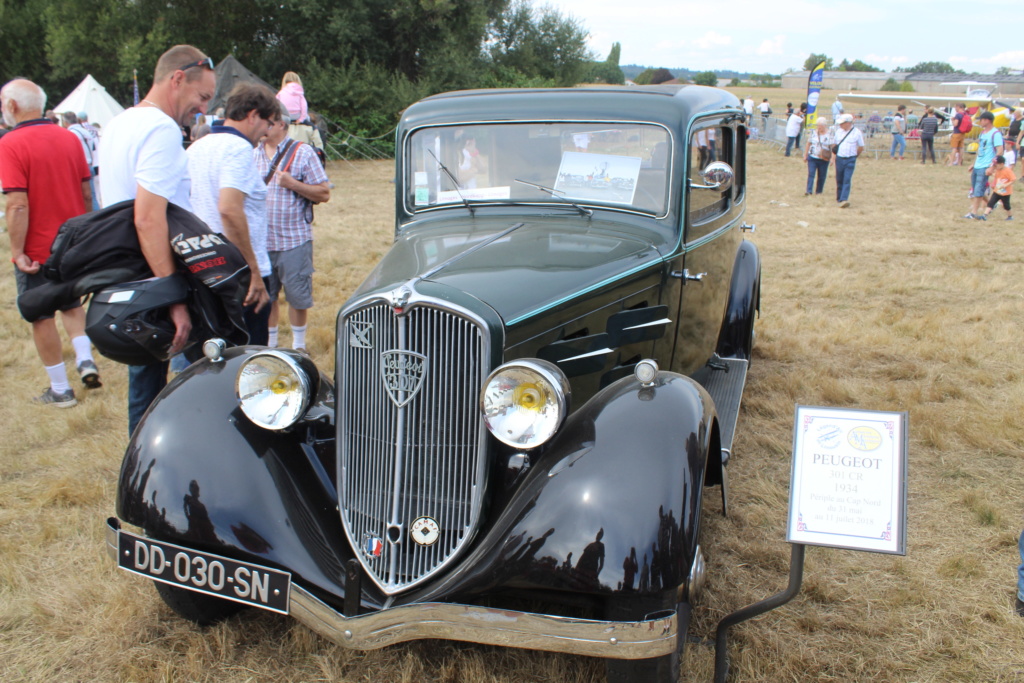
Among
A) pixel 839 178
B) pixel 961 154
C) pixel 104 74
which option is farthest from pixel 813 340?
pixel 104 74

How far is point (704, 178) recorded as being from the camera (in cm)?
366

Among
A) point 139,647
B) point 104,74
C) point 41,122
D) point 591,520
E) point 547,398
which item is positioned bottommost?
point 139,647

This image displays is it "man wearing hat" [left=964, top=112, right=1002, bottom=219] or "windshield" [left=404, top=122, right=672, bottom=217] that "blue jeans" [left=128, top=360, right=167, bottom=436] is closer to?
"windshield" [left=404, top=122, right=672, bottom=217]

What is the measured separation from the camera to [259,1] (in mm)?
23219

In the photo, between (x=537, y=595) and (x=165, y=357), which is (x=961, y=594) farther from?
(x=165, y=357)

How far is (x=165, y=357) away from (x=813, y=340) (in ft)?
16.2

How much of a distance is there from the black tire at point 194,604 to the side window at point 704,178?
2574mm

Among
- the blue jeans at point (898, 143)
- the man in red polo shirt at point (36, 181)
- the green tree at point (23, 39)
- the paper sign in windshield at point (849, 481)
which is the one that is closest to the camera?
the paper sign in windshield at point (849, 481)

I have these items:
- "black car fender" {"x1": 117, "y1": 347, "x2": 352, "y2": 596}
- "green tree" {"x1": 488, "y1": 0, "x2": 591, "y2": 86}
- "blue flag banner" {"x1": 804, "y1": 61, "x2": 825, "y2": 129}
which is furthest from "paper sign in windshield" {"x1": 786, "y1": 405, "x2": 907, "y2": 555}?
"green tree" {"x1": 488, "y1": 0, "x2": 591, "y2": 86}

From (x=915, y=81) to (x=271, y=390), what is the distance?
81.2m

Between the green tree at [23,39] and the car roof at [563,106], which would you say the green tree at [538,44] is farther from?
the car roof at [563,106]

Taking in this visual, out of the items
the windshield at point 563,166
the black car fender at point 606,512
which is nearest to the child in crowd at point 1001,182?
the windshield at point 563,166

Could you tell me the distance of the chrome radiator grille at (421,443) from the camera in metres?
2.33

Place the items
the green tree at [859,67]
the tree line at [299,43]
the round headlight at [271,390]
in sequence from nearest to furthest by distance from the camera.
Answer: the round headlight at [271,390]
the tree line at [299,43]
the green tree at [859,67]
